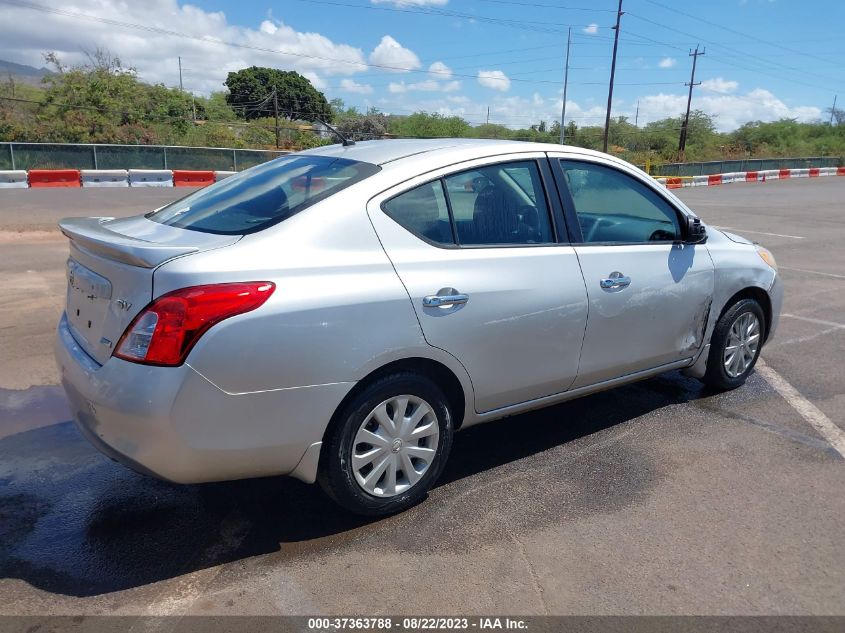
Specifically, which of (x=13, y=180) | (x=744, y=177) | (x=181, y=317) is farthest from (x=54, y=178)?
(x=744, y=177)

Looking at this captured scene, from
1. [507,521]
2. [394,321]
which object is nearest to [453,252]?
[394,321]

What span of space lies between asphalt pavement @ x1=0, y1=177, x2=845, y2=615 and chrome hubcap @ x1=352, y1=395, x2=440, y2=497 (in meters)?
0.22

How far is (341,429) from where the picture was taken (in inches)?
117

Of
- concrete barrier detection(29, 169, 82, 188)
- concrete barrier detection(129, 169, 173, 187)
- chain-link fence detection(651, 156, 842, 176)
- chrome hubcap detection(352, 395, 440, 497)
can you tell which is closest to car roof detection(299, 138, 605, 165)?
chrome hubcap detection(352, 395, 440, 497)

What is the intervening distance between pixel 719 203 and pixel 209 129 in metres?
30.5

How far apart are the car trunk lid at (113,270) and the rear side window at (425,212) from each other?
0.76m

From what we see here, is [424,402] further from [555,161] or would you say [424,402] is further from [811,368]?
[811,368]

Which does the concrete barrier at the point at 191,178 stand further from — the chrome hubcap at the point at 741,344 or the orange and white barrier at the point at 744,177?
the chrome hubcap at the point at 741,344

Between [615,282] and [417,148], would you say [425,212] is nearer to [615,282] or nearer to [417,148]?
[417,148]

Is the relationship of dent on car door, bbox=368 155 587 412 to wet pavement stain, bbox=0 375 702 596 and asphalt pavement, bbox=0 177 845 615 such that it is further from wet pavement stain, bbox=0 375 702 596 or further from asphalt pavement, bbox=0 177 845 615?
asphalt pavement, bbox=0 177 845 615

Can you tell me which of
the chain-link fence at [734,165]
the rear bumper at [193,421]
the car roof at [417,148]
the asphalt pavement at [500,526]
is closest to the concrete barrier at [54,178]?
the asphalt pavement at [500,526]

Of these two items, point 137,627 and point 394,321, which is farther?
point 394,321

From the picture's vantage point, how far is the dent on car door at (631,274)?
3.85 metres

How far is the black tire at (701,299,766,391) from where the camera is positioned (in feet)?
15.4
